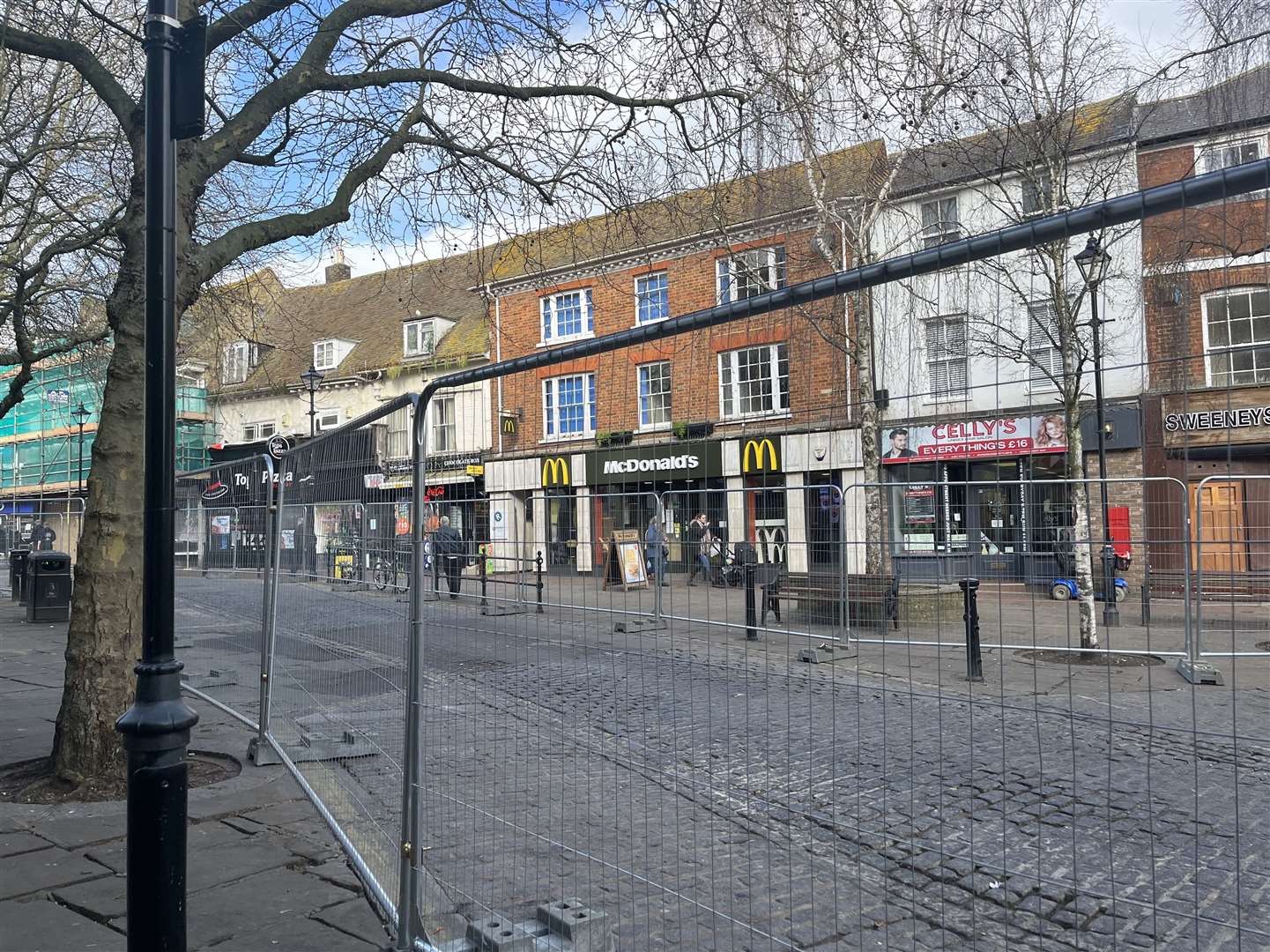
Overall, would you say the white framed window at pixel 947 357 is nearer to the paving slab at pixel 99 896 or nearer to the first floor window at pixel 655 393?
the first floor window at pixel 655 393

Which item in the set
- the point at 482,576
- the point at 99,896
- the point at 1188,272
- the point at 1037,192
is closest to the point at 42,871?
the point at 99,896

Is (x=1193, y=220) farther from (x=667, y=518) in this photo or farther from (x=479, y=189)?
(x=479, y=189)

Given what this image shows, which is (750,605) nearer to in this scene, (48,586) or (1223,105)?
(1223,105)

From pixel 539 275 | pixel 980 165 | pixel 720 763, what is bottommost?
pixel 720 763

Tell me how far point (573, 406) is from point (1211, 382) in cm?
264

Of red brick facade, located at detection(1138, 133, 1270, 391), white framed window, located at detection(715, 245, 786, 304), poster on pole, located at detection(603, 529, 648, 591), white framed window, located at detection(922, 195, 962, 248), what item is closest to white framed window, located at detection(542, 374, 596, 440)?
poster on pole, located at detection(603, 529, 648, 591)

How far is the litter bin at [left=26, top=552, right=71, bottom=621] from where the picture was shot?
15352mm

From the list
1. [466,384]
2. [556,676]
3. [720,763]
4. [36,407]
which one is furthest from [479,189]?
[36,407]

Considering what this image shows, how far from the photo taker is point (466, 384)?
3.74 m

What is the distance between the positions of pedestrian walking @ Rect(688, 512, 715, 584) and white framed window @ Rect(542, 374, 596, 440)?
3.19 ft

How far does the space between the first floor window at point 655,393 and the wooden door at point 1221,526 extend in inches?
58.2

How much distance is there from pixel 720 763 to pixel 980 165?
375 inches

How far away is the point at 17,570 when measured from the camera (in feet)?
62.8

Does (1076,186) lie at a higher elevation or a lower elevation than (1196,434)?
higher
